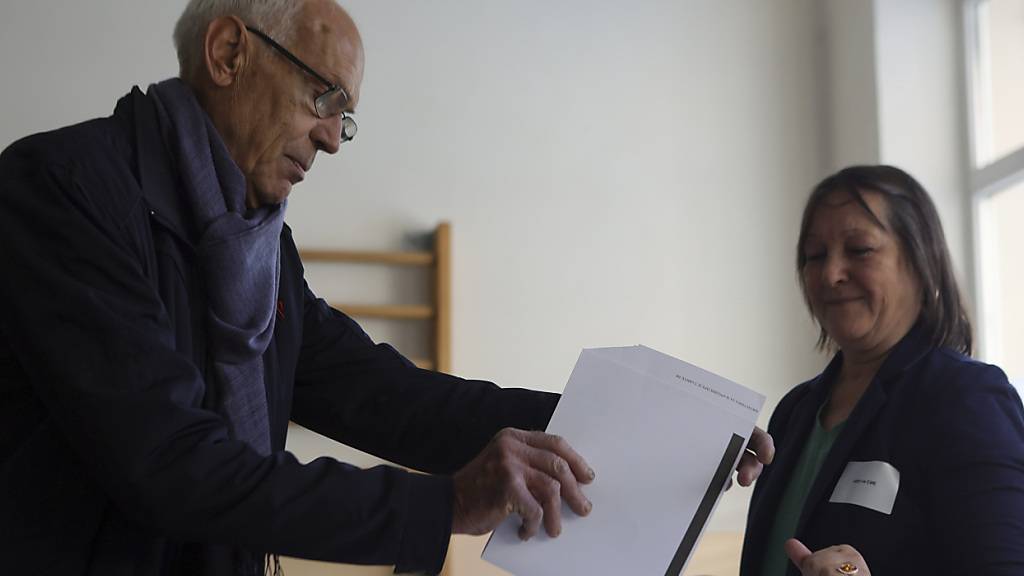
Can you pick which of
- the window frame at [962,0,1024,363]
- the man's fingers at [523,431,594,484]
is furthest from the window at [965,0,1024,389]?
the man's fingers at [523,431,594,484]

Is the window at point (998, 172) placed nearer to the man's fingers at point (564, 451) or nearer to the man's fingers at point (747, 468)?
the man's fingers at point (747, 468)

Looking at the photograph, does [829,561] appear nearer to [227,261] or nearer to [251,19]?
[227,261]

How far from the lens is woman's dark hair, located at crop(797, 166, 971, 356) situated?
1.79 meters

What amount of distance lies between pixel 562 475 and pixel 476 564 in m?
1.92

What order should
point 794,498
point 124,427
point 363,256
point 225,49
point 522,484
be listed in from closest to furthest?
point 124,427
point 522,484
point 225,49
point 794,498
point 363,256

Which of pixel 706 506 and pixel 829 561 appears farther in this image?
pixel 829 561

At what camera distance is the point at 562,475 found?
118cm

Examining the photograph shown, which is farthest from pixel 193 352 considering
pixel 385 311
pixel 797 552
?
pixel 385 311

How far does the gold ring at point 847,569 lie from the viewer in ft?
4.41

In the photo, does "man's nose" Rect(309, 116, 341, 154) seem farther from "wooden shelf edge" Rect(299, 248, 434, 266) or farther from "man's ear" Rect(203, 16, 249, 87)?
"wooden shelf edge" Rect(299, 248, 434, 266)

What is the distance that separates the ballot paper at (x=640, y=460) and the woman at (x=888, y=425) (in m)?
0.23

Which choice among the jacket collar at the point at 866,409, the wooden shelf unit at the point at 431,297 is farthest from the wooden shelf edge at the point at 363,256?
the jacket collar at the point at 866,409

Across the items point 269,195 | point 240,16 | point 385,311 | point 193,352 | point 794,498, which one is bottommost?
point 794,498

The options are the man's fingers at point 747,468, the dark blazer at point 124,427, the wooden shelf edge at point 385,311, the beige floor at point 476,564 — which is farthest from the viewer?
the wooden shelf edge at point 385,311
